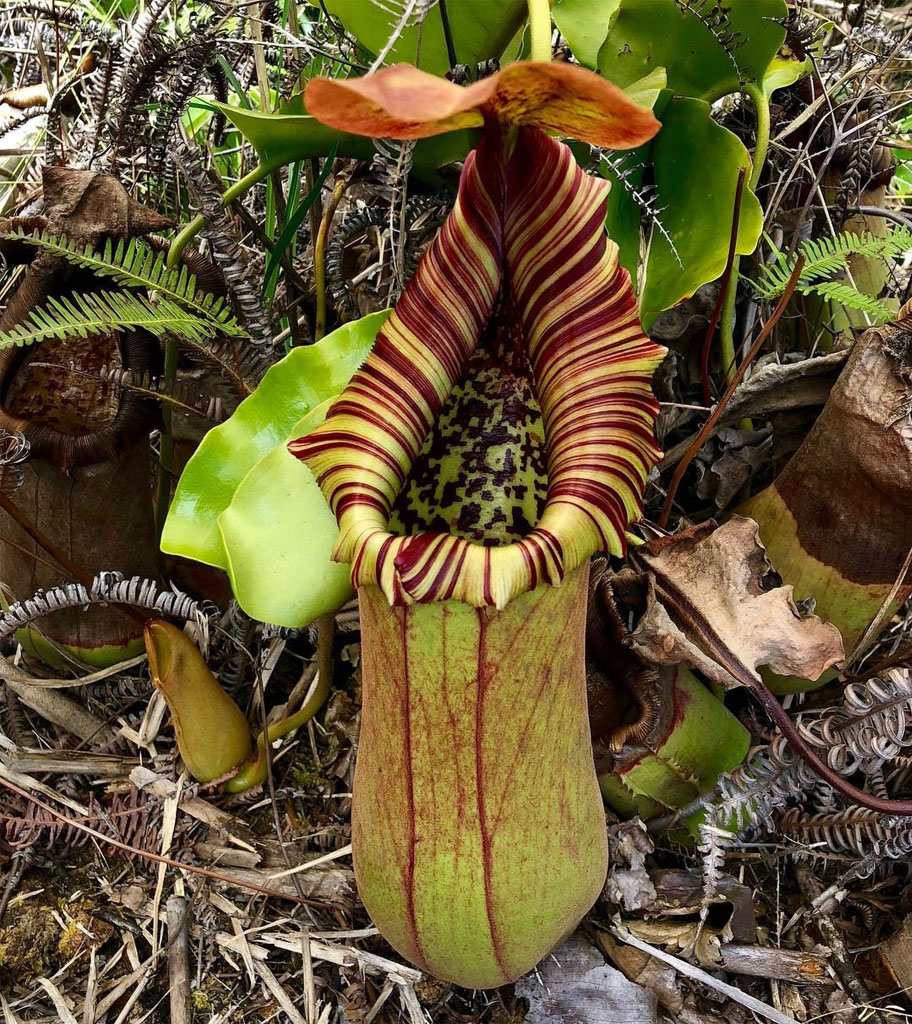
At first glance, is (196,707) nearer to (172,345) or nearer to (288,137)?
(172,345)

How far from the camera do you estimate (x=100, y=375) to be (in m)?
1.28

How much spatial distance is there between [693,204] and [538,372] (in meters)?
0.45

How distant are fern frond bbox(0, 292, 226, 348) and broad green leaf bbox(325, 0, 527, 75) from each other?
472 mm

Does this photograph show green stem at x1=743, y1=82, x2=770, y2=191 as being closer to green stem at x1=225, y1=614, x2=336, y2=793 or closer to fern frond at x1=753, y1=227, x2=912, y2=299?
fern frond at x1=753, y1=227, x2=912, y2=299

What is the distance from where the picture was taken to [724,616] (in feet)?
3.88

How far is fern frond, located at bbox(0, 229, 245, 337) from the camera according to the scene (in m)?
Answer: 1.13

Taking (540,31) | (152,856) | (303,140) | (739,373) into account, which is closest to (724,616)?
(739,373)

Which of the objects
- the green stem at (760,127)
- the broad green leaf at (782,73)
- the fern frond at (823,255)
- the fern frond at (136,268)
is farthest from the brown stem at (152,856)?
the broad green leaf at (782,73)

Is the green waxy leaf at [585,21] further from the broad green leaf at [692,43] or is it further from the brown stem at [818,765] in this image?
the brown stem at [818,765]

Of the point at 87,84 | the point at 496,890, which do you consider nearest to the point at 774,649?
the point at 496,890

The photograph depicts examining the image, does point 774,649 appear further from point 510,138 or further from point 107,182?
point 107,182

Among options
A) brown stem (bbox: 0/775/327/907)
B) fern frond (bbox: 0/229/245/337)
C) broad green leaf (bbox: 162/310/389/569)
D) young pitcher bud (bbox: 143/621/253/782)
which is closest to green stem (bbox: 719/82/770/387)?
broad green leaf (bbox: 162/310/389/569)

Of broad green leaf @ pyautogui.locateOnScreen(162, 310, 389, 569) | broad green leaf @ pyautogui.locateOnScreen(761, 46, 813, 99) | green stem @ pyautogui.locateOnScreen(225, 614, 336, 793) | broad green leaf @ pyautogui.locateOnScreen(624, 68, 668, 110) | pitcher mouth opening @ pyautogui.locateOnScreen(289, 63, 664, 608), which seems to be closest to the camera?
pitcher mouth opening @ pyautogui.locateOnScreen(289, 63, 664, 608)

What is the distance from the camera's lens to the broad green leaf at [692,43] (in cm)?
117
